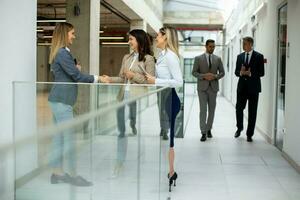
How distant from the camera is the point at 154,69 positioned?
5098 millimetres

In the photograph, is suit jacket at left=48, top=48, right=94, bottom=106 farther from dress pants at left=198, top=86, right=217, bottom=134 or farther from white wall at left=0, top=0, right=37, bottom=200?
dress pants at left=198, top=86, right=217, bottom=134

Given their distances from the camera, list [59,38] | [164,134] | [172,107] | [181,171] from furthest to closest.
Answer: [181,171] < [59,38] < [172,107] < [164,134]

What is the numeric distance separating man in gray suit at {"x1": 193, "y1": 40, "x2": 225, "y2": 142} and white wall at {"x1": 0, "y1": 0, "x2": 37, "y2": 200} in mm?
4042

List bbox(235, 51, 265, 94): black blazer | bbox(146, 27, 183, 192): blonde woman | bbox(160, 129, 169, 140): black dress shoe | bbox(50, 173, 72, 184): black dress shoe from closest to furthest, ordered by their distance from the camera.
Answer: bbox(50, 173, 72, 184): black dress shoe, bbox(160, 129, 169, 140): black dress shoe, bbox(146, 27, 183, 192): blonde woman, bbox(235, 51, 265, 94): black blazer

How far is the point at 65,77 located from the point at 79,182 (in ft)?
8.97

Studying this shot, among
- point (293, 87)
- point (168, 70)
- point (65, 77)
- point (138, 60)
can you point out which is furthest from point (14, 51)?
point (293, 87)

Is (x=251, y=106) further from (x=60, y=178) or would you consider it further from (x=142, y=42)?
(x=60, y=178)

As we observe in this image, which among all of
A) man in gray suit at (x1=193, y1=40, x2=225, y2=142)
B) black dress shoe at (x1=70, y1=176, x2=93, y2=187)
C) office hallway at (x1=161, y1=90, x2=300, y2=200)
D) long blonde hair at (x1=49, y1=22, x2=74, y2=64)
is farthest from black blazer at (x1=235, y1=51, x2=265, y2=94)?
black dress shoe at (x1=70, y1=176, x2=93, y2=187)

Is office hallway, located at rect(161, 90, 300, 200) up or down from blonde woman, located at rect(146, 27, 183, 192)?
down

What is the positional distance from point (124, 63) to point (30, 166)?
3.29 meters

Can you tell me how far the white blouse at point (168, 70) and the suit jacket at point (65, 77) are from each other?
0.70 m

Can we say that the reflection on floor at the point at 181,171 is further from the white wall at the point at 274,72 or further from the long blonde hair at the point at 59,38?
the long blonde hair at the point at 59,38

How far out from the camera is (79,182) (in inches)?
95.5

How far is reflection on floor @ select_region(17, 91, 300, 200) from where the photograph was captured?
2.43m
